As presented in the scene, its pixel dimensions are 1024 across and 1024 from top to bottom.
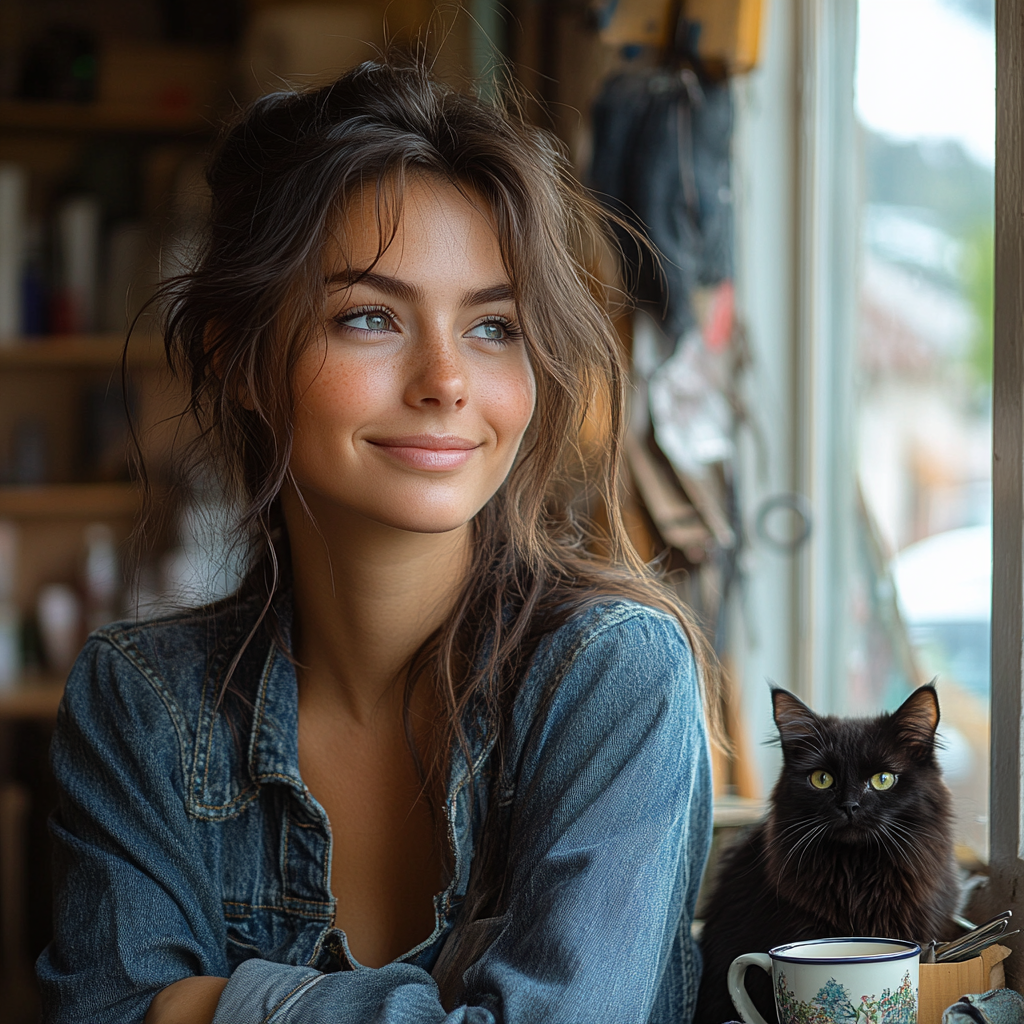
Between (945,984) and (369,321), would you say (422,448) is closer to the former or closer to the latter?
(369,321)

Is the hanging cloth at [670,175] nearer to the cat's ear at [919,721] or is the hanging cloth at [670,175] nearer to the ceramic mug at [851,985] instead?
the cat's ear at [919,721]

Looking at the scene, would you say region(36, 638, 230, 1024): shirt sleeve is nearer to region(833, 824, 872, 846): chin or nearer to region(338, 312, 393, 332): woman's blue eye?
region(338, 312, 393, 332): woman's blue eye

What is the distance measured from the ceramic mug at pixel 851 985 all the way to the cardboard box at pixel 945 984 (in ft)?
0.08

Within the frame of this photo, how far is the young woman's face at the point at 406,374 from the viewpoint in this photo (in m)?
0.99

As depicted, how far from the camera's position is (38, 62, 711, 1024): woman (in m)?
0.93

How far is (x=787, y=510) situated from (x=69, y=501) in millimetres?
1946

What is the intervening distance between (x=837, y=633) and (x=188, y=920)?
1.48 meters

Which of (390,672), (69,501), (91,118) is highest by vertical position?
(91,118)

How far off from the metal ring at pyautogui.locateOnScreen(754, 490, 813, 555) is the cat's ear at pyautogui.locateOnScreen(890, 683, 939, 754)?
4.04 ft

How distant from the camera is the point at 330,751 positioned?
1167mm

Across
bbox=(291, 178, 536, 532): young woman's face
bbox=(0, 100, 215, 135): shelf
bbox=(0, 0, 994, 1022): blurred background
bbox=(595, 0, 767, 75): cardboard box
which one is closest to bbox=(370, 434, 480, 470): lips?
bbox=(291, 178, 536, 532): young woman's face

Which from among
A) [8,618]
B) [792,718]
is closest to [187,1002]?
[792,718]

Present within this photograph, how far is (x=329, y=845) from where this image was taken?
1090 millimetres

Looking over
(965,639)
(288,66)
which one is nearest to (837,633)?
(965,639)
